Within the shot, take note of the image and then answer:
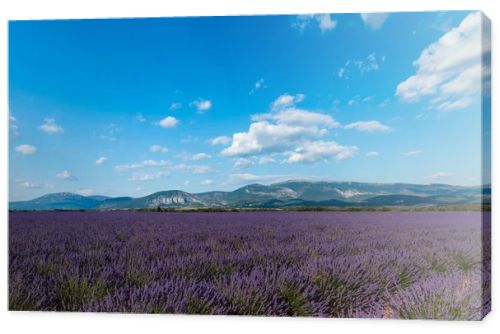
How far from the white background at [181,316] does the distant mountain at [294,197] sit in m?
0.33

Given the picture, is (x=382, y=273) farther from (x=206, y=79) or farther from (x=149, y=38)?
(x=149, y=38)

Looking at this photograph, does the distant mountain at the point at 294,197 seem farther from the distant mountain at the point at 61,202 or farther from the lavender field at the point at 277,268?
the lavender field at the point at 277,268

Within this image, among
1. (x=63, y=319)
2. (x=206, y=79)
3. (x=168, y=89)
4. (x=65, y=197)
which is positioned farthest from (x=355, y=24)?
(x=63, y=319)

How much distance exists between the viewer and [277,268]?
274cm

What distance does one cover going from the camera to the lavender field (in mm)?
2580

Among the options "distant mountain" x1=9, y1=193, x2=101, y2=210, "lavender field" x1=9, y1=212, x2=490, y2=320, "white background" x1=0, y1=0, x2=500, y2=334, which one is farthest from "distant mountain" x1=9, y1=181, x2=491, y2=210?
"white background" x1=0, y1=0, x2=500, y2=334

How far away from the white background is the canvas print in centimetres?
9

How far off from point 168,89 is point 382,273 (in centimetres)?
206

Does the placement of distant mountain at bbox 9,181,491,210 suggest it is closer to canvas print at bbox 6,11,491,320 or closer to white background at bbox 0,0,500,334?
canvas print at bbox 6,11,491,320

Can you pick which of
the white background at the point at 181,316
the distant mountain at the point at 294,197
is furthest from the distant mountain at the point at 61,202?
the white background at the point at 181,316

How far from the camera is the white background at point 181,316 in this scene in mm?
2709

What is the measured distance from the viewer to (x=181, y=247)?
9.98 ft

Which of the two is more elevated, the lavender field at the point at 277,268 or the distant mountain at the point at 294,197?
the distant mountain at the point at 294,197

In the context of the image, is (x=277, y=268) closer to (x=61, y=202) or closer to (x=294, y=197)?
(x=294, y=197)
